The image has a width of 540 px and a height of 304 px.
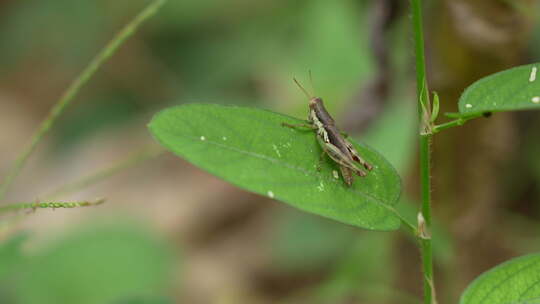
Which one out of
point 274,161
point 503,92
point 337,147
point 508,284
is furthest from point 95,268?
point 503,92

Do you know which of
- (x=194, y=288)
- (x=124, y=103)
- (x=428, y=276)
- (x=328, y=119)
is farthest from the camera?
(x=124, y=103)

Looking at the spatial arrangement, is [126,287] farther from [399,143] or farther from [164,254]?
[399,143]

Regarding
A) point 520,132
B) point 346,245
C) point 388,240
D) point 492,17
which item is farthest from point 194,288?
point 492,17

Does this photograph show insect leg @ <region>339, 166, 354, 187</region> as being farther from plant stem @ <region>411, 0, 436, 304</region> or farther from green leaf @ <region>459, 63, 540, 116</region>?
green leaf @ <region>459, 63, 540, 116</region>

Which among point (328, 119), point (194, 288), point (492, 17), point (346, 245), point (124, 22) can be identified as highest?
point (124, 22)

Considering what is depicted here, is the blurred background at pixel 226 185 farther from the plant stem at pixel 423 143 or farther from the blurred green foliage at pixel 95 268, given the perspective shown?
the plant stem at pixel 423 143

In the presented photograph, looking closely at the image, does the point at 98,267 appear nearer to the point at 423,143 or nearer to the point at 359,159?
the point at 359,159
